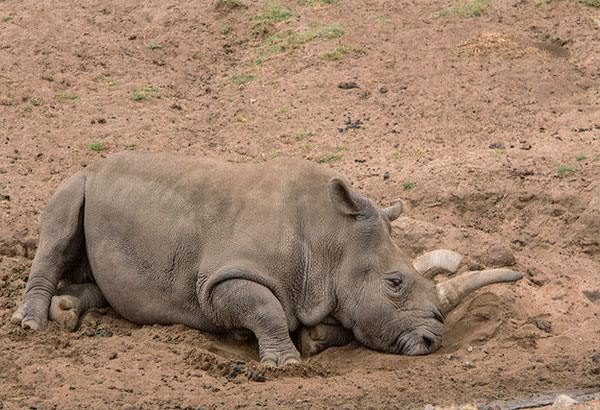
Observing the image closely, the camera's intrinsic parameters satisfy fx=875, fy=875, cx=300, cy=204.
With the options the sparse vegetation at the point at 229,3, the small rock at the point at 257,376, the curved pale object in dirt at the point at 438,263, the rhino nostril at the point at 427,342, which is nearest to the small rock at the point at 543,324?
the curved pale object in dirt at the point at 438,263

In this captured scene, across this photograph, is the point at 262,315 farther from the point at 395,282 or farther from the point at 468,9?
the point at 468,9

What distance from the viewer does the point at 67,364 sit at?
682 cm

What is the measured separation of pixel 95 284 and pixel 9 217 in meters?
2.09

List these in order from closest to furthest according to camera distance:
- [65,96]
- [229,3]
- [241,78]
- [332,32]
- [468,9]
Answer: [65,96]
[241,78]
[332,32]
[468,9]
[229,3]

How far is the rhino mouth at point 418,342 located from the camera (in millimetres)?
7328

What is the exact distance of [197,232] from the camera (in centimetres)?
766

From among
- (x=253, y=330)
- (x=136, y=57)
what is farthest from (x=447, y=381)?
(x=136, y=57)

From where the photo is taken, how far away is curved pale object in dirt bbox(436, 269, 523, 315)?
7480mm

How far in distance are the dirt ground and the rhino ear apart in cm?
122

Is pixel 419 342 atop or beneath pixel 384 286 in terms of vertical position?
beneath

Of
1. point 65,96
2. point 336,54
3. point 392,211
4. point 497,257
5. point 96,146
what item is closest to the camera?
point 392,211

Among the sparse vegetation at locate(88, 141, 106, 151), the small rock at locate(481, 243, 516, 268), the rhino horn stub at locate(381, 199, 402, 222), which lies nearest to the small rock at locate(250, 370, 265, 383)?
the rhino horn stub at locate(381, 199, 402, 222)

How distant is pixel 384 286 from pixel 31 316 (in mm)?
3134

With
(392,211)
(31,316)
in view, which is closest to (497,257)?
(392,211)
